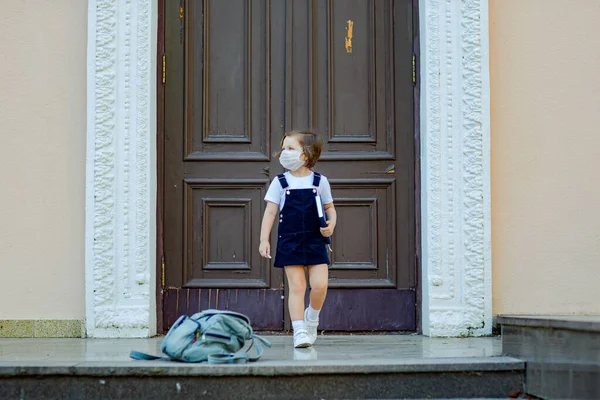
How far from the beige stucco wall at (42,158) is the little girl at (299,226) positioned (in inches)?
58.6

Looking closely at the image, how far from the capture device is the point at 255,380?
4.40 meters

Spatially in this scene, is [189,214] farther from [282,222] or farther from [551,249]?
[551,249]

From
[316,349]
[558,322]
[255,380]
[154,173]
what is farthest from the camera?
[154,173]

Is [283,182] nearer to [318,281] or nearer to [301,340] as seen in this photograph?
[318,281]

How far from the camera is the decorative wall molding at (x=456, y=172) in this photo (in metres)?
6.12

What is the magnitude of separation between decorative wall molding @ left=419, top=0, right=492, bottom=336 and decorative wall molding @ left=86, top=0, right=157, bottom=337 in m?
1.82

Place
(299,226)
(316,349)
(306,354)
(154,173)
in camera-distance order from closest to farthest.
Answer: (306,354) < (316,349) < (299,226) < (154,173)

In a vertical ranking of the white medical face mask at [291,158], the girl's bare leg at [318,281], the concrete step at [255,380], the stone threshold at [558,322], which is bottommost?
the concrete step at [255,380]

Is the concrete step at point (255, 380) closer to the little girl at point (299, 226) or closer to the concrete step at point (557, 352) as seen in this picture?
the concrete step at point (557, 352)

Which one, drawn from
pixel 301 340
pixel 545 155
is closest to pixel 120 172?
pixel 301 340

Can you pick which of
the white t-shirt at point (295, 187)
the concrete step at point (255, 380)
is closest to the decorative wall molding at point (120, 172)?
the white t-shirt at point (295, 187)

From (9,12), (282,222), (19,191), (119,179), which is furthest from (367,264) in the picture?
(9,12)

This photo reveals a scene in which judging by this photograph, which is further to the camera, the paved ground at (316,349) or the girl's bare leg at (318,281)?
the girl's bare leg at (318,281)

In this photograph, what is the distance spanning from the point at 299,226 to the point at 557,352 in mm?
1780
